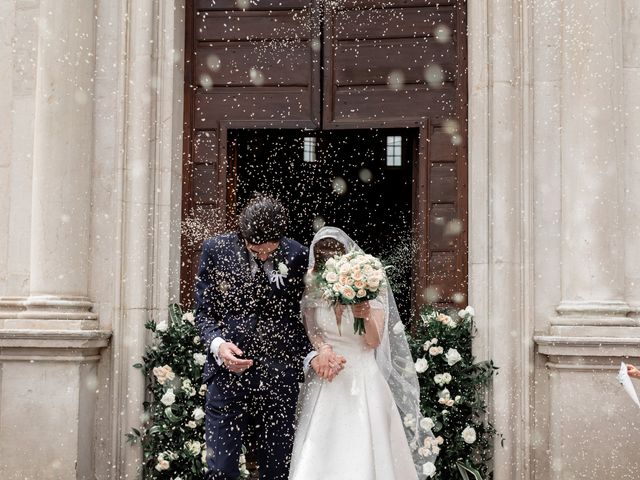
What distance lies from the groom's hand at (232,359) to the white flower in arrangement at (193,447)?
5.72 feet

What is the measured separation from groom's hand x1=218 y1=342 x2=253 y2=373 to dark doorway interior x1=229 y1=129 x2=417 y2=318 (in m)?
2.84

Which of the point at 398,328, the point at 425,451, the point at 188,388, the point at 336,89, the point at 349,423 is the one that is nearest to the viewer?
Result: the point at 349,423

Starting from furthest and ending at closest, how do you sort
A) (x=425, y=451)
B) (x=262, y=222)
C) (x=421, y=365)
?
(x=421, y=365) → (x=425, y=451) → (x=262, y=222)

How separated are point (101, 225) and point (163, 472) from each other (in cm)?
197

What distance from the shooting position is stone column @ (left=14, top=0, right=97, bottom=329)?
652 cm

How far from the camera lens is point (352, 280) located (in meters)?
5.18

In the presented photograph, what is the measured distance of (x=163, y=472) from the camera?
6480mm

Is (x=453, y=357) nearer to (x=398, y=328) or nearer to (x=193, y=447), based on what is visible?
(x=398, y=328)

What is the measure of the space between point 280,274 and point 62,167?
98.0 inches

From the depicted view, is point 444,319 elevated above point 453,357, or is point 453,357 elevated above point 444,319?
point 444,319

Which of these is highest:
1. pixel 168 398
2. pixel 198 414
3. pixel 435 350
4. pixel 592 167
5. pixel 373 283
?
pixel 592 167

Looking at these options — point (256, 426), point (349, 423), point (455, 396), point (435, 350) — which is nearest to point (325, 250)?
point (349, 423)

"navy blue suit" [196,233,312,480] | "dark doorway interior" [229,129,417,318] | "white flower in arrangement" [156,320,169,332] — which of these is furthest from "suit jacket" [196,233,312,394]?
"dark doorway interior" [229,129,417,318]

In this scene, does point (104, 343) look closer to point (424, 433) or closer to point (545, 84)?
point (424, 433)
